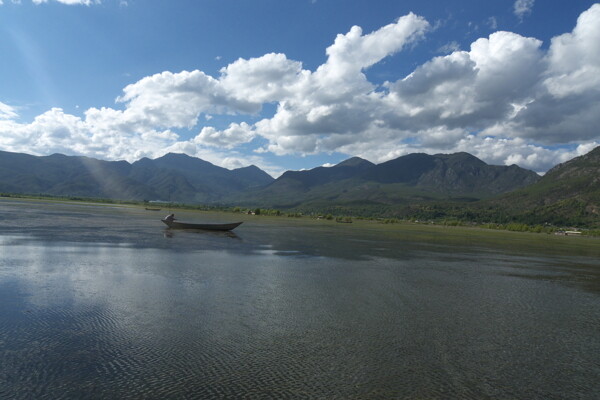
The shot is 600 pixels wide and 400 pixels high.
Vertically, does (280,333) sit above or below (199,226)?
below

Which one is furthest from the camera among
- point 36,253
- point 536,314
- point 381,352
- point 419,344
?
point 36,253

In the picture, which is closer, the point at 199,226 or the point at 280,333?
the point at 280,333

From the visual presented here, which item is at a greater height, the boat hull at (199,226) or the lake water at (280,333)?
the boat hull at (199,226)

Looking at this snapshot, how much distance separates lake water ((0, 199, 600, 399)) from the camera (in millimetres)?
10383

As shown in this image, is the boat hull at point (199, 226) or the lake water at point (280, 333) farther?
the boat hull at point (199, 226)

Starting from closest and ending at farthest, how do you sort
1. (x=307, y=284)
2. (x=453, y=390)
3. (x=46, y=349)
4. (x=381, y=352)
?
Answer: 1. (x=453, y=390)
2. (x=46, y=349)
3. (x=381, y=352)
4. (x=307, y=284)

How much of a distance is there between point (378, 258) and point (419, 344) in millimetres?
24865

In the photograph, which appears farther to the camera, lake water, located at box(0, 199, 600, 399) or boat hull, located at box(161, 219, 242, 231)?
boat hull, located at box(161, 219, 242, 231)

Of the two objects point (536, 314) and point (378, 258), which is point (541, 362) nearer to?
point (536, 314)

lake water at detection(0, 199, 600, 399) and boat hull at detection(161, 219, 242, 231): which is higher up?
boat hull at detection(161, 219, 242, 231)

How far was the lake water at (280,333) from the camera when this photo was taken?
34.1 feet

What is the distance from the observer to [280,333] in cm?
1448

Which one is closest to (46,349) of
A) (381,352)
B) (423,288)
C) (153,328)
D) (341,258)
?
(153,328)

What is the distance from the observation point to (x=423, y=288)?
24.4m
